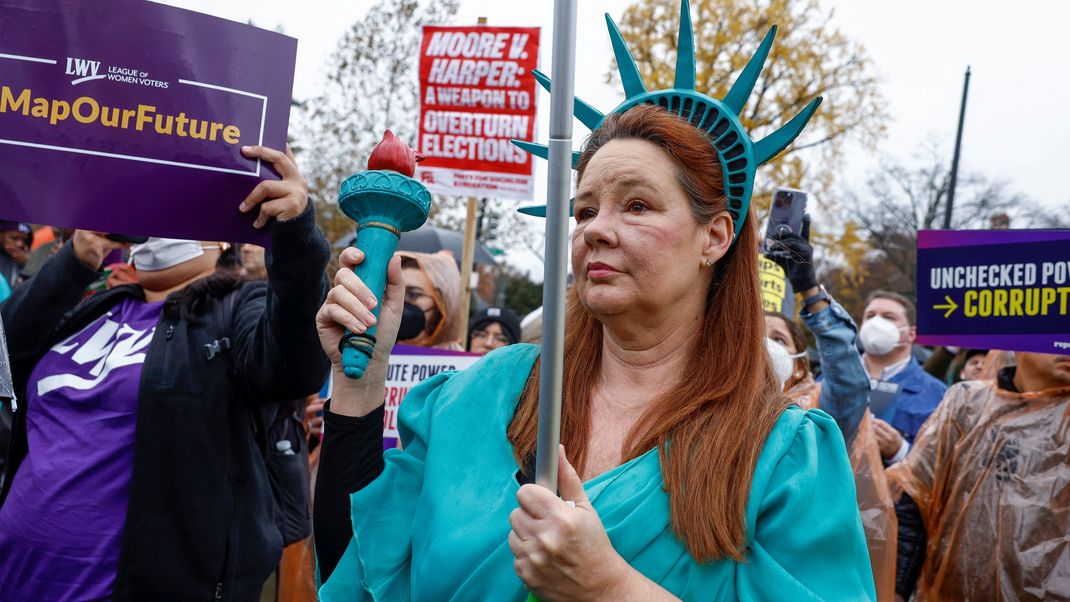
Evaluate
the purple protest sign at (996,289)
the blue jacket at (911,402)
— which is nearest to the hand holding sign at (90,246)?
the purple protest sign at (996,289)

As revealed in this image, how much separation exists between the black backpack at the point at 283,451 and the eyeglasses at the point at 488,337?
2210 millimetres

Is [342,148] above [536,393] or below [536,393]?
above

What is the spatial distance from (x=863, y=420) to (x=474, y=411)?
258 centimetres

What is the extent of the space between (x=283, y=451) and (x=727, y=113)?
7.64ft

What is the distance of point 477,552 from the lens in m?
1.66

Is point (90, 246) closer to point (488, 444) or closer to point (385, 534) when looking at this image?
point (385, 534)

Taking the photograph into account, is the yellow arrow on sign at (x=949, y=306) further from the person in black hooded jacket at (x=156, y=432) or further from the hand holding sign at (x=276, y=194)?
the hand holding sign at (x=276, y=194)

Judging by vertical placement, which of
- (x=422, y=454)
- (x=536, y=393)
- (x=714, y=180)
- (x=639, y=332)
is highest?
(x=714, y=180)

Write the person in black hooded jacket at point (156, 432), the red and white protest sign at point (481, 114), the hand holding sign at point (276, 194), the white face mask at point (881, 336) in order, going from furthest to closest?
the red and white protest sign at point (481, 114) < the white face mask at point (881, 336) < the person in black hooded jacket at point (156, 432) < the hand holding sign at point (276, 194)

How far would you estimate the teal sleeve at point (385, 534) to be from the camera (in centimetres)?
183

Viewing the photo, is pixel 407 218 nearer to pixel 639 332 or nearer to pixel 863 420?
pixel 639 332

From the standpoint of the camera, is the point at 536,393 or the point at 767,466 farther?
the point at 536,393

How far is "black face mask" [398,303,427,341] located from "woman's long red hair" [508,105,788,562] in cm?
266

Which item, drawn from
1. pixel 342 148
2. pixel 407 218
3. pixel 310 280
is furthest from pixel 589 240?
pixel 342 148
